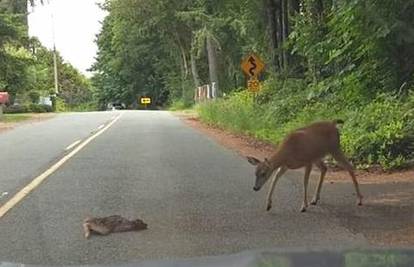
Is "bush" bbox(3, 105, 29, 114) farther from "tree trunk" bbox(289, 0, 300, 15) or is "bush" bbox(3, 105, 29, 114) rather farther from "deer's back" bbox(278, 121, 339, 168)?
"deer's back" bbox(278, 121, 339, 168)

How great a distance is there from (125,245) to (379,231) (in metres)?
2.73

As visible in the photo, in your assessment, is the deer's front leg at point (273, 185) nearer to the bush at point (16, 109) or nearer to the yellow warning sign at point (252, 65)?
the yellow warning sign at point (252, 65)

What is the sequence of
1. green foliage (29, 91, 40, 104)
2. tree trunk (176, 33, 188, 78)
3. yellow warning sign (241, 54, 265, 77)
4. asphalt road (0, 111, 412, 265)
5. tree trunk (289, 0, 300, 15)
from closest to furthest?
1. asphalt road (0, 111, 412, 265)
2. yellow warning sign (241, 54, 265, 77)
3. tree trunk (289, 0, 300, 15)
4. green foliage (29, 91, 40, 104)
5. tree trunk (176, 33, 188, 78)

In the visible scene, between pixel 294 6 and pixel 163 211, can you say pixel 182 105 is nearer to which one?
pixel 294 6

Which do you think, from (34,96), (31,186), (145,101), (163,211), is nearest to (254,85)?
(31,186)

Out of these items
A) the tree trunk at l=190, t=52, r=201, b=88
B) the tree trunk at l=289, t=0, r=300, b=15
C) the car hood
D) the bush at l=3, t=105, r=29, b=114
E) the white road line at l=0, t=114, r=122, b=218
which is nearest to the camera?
the car hood

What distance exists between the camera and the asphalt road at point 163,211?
750 centimetres

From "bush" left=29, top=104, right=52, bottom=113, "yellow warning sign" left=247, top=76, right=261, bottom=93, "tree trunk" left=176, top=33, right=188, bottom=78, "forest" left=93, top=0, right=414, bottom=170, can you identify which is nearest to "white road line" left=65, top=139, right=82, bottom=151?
"forest" left=93, top=0, right=414, bottom=170

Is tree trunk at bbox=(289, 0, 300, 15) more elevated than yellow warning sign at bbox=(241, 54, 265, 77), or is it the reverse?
tree trunk at bbox=(289, 0, 300, 15)

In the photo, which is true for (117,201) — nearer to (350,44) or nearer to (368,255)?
(368,255)

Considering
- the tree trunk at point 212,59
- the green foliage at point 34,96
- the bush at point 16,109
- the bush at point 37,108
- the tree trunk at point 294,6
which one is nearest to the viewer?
the tree trunk at point 294,6

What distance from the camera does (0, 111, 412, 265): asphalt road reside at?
24.6 feet

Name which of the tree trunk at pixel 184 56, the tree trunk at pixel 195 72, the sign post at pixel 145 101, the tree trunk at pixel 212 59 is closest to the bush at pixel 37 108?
the tree trunk at pixel 212 59

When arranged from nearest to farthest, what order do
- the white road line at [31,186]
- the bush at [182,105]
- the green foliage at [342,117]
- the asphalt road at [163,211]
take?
1. the asphalt road at [163,211]
2. the white road line at [31,186]
3. the green foliage at [342,117]
4. the bush at [182,105]
